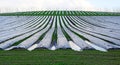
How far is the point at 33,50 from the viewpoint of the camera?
14.8 metres

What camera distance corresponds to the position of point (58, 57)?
43.0 ft

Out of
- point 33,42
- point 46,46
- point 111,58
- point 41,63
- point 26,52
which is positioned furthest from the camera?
point 33,42

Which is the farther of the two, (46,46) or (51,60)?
(46,46)

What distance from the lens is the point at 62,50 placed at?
14812 mm

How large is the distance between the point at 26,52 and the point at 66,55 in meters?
1.92

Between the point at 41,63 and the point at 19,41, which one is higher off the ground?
the point at 41,63

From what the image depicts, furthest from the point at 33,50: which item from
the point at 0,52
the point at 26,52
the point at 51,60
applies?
the point at 51,60

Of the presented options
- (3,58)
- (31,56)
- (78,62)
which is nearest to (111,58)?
(78,62)

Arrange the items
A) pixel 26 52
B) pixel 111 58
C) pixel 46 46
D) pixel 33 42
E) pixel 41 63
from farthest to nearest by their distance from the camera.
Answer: pixel 33 42 → pixel 46 46 → pixel 26 52 → pixel 111 58 → pixel 41 63

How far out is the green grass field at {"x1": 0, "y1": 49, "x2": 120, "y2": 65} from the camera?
39.8 ft

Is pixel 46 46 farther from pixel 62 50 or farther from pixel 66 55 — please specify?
pixel 66 55

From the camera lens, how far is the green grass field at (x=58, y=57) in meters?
12.1

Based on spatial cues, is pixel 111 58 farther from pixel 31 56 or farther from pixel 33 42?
pixel 33 42

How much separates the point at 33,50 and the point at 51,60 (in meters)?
2.50
